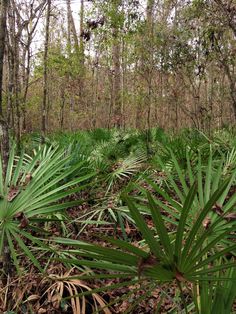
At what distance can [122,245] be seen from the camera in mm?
1121

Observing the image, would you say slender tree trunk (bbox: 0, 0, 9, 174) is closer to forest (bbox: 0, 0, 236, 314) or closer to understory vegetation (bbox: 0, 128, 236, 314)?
forest (bbox: 0, 0, 236, 314)

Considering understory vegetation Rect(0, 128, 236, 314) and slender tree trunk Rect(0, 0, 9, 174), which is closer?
understory vegetation Rect(0, 128, 236, 314)

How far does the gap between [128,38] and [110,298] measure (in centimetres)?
851

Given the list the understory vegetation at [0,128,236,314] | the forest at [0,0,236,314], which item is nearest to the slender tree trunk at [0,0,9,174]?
the forest at [0,0,236,314]

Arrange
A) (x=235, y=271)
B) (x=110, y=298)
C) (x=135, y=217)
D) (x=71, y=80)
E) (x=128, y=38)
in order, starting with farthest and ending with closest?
(x=71, y=80) < (x=128, y=38) < (x=110, y=298) < (x=235, y=271) < (x=135, y=217)

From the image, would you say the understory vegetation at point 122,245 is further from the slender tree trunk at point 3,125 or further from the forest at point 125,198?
the slender tree trunk at point 3,125

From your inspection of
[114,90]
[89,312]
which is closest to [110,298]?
[89,312]

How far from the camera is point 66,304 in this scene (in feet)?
9.81

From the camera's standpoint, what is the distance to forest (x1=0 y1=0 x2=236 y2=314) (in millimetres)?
1151

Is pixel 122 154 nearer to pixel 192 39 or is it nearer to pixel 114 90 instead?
pixel 192 39

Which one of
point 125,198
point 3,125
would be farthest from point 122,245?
point 3,125

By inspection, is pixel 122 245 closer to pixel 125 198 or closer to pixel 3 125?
pixel 125 198

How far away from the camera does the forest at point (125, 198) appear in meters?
1.15

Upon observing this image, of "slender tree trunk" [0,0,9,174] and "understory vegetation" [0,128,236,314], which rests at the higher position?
"slender tree trunk" [0,0,9,174]
